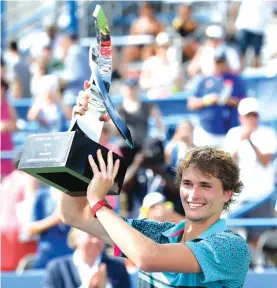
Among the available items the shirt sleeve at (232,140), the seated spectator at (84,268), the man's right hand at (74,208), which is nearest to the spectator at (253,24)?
the shirt sleeve at (232,140)

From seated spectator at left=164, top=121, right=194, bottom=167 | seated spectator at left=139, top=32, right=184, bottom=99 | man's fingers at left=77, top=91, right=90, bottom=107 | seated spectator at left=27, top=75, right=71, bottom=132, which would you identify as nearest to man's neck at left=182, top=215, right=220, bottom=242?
A: man's fingers at left=77, top=91, right=90, bottom=107

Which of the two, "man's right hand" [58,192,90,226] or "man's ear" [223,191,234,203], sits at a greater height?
"man's ear" [223,191,234,203]

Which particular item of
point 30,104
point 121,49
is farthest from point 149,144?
point 121,49

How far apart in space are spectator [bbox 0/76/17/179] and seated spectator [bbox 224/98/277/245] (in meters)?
1.98

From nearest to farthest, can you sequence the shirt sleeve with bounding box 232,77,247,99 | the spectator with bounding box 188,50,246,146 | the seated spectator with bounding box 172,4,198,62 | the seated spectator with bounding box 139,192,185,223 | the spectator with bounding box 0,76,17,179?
the seated spectator with bounding box 139,192,185,223 < the spectator with bounding box 0,76,17,179 < the spectator with bounding box 188,50,246,146 < the shirt sleeve with bounding box 232,77,247,99 < the seated spectator with bounding box 172,4,198,62

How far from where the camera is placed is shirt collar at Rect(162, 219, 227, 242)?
3740mm

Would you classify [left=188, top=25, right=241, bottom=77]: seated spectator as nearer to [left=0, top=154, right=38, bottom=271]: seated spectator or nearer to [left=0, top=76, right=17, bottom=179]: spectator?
[left=0, top=76, right=17, bottom=179]: spectator

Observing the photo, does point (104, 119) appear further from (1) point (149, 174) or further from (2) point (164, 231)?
(1) point (149, 174)

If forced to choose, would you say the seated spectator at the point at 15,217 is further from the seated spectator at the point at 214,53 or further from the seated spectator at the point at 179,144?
the seated spectator at the point at 214,53

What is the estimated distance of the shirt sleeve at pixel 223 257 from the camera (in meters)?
3.60

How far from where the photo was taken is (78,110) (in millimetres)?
3908

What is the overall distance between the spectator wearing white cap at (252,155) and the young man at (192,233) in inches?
183

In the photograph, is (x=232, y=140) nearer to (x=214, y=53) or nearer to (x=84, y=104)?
(x=214, y=53)

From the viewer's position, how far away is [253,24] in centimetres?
1192
